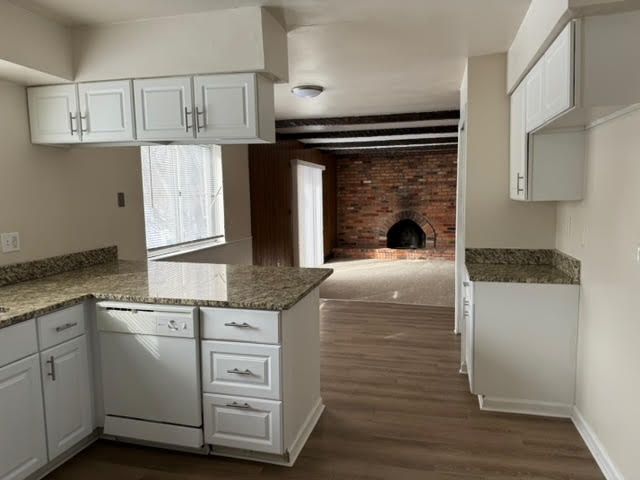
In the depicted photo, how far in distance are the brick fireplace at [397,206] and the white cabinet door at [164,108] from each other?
7.72m

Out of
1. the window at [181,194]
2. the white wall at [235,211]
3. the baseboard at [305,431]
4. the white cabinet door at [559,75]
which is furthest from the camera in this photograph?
the white wall at [235,211]

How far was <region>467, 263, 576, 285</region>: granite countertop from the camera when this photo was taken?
277 centimetres

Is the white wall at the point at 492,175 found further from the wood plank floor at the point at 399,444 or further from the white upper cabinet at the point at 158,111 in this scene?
the white upper cabinet at the point at 158,111

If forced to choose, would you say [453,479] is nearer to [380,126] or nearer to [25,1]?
[25,1]

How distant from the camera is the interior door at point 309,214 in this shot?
7.56 metres

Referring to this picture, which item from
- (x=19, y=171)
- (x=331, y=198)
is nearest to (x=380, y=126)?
(x=331, y=198)

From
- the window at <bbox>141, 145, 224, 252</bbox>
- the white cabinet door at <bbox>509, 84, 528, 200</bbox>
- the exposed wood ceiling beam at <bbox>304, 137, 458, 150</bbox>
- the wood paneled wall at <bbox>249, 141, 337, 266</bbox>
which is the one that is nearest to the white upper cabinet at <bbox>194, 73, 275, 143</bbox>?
the white cabinet door at <bbox>509, 84, 528, 200</bbox>

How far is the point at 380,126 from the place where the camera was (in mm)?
6547

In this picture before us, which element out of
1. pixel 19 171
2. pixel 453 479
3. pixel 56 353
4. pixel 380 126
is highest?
pixel 380 126

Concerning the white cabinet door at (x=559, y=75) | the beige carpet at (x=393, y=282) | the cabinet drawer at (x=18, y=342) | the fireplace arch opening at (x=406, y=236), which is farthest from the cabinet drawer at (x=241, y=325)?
the fireplace arch opening at (x=406, y=236)

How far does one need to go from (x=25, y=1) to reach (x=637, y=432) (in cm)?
350

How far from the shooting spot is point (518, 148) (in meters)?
2.89

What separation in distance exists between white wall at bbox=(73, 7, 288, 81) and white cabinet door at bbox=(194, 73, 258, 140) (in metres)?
0.06

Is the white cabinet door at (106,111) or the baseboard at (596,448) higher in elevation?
the white cabinet door at (106,111)
